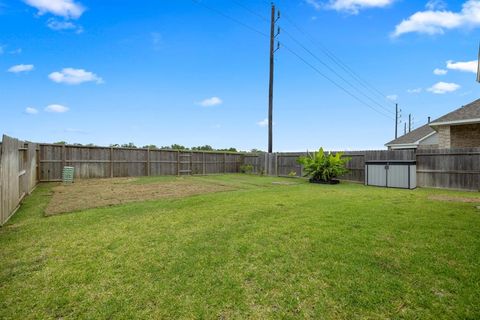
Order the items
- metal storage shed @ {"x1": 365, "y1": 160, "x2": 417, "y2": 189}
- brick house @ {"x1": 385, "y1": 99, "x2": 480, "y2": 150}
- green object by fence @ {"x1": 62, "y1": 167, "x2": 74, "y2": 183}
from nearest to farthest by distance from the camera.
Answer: metal storage shed @ {"x1": 365, "y1": 160, "x2": 417, "y2": 189} < green object by fence @ {"x1": 62, "y1": 167, "x2": 74, "y2": 183} < brick house @ {"x1": 385, "y1": 99, "x2": 480, "y2": 150}

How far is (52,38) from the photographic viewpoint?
923 centimetres

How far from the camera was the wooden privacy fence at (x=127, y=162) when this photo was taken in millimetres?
11383

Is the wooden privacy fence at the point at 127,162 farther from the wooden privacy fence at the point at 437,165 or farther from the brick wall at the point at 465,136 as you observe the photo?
the brick wall at the point at 465,136

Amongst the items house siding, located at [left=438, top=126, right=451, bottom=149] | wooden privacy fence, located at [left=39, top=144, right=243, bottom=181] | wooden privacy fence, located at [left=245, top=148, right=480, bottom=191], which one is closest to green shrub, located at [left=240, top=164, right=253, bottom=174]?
wooden privacy fence, located at [left=39, top=144, right=243, bottom=181]

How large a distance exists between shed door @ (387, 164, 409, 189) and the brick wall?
416 centimetres

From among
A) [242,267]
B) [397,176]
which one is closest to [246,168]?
[397,176]

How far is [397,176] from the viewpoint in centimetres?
993

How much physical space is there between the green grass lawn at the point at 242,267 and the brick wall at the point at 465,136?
9.14m

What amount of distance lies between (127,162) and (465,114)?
17.3 meters

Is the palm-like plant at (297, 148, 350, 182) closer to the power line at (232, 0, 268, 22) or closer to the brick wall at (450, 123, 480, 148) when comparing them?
the brick wall at (450, 123, 480, 148)

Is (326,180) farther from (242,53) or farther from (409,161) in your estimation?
(242,53)

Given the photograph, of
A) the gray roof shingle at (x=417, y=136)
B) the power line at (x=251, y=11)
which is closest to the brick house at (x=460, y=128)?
the gray roof shingle at (x=417, y=136)

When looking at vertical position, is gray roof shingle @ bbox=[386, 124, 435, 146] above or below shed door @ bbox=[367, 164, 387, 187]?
above

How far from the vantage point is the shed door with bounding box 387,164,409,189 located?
9.69 metres
